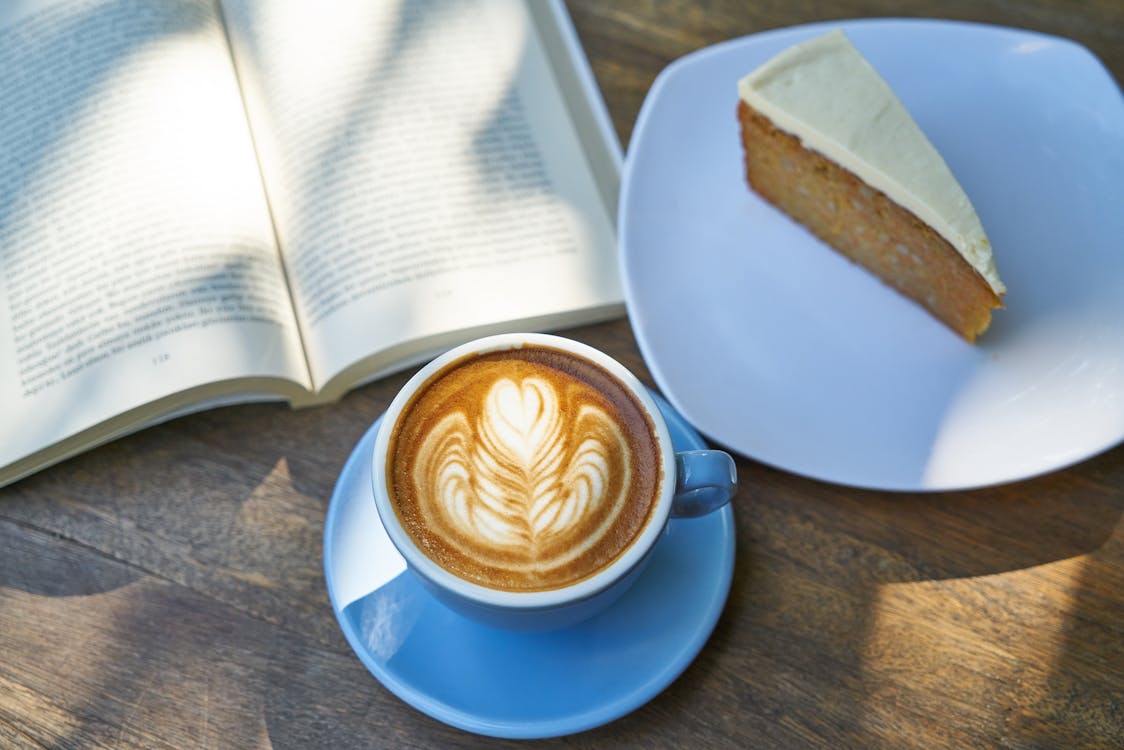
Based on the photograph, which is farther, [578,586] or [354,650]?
[354,650]

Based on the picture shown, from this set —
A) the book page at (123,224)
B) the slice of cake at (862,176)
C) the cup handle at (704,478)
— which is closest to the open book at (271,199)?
the book page at (123,224)

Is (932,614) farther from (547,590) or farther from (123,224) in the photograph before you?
(123,224)

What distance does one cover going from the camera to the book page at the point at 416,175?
100 cm

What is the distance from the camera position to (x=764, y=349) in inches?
39.1

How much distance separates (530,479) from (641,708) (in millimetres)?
238

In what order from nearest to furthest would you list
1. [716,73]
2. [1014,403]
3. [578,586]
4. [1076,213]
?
[578,586], [1014,403], [1076,213], [716,73]

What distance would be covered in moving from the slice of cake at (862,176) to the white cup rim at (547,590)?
1.45ft

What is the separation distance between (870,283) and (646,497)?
49 centimetres

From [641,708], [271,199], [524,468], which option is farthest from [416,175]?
[641,708]

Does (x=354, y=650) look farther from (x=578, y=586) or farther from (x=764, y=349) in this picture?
(x=764, y=349)

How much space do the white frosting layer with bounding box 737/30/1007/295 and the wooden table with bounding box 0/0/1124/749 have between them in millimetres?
290

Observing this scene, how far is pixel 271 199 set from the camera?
1.08m

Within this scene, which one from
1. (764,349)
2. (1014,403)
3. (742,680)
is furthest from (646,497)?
(1014,403)

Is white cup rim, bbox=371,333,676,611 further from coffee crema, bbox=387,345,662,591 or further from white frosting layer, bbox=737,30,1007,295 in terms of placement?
white frosting layer, bbox=737,30,1007,295
